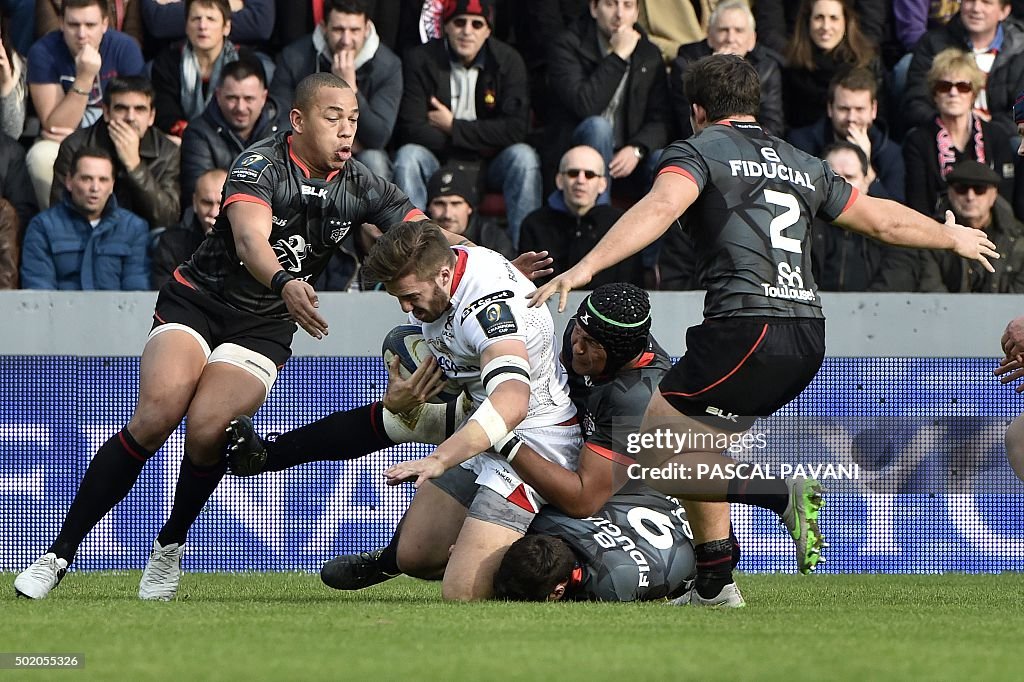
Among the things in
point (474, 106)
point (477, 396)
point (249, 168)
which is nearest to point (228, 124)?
point (474, 106)

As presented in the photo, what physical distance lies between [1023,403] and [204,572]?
4640 millimetres

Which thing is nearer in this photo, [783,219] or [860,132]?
[783,219]

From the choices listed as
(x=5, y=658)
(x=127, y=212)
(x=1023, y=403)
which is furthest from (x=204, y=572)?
(x=1023, y=403)

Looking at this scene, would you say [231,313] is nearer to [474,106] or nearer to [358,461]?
[358,461]

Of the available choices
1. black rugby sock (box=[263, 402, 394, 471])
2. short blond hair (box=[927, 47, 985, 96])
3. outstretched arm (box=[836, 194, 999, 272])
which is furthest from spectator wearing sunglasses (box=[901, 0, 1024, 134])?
black rugby sock (box=[263, 402, 394, 471])

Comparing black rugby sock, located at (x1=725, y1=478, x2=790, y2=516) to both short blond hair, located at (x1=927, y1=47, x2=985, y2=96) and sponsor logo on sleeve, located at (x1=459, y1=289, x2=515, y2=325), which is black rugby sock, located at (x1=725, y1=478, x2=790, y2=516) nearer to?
sponsor logo on sleeve, located at (x1=459, y1=289, x2=515, y2=325)

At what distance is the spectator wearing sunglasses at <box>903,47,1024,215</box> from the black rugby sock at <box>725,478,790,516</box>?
15.2 feet

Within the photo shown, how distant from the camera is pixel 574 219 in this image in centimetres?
988

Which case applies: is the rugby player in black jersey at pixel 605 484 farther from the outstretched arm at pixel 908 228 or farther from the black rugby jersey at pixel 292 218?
the black rugby jersey at pixel 292 218

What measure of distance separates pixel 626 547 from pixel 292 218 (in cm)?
209

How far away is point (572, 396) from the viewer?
22.7 feet

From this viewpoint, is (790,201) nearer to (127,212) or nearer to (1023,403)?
(1023,403)

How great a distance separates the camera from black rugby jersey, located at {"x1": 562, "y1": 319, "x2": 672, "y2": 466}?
634 cm

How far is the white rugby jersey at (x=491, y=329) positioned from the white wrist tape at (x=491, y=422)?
0.36m
